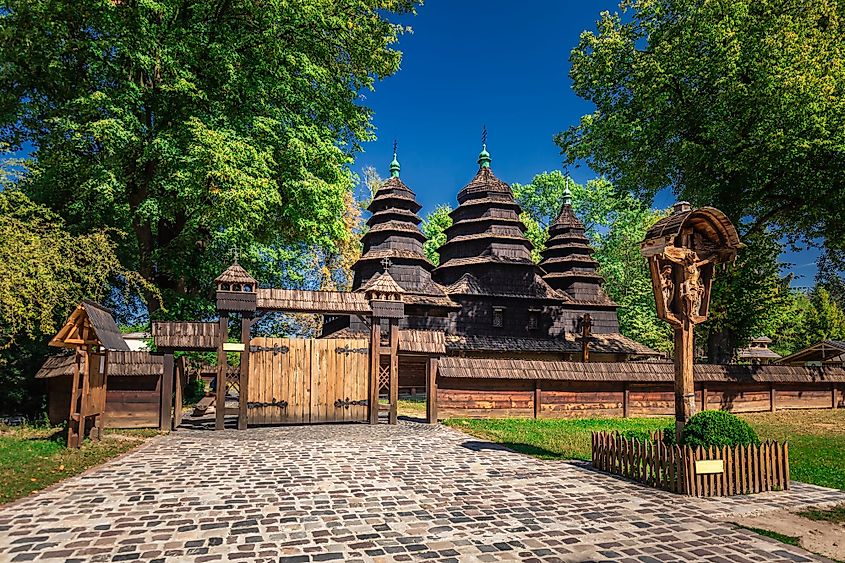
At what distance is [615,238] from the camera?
4838 cm

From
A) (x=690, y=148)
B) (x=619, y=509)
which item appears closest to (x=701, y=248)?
(x=619, y=509)

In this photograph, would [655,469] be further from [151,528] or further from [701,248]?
[151,528]

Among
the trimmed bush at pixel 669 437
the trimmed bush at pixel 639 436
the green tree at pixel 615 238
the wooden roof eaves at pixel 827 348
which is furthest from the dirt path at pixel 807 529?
the green tree at pixel 615 238

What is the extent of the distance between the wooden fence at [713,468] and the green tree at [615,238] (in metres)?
35.3

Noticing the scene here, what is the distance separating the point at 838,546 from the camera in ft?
18.4

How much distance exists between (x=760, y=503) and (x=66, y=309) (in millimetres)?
17666

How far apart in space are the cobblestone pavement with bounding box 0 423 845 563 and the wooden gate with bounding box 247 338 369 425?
12.9 ft

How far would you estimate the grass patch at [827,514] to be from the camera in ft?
21.5

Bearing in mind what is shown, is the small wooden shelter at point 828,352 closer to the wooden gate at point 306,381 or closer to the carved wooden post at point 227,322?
the wooden gate at point 306,381

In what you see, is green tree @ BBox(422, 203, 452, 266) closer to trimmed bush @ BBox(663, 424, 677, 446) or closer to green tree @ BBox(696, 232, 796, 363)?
green tree @ BBox(696, 232, 796, 363)

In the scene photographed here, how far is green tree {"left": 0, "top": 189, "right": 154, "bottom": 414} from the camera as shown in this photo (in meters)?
12.2

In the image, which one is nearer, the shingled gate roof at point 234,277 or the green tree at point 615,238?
the shingled gate roof at point 234,277

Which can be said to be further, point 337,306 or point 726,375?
point 726,375

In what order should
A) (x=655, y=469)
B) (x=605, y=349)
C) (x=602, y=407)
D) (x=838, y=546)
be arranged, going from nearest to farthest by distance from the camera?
(x=838, y=546) → (x=655, y=469) → (x=602, y=407) → (x=605, y=349)
